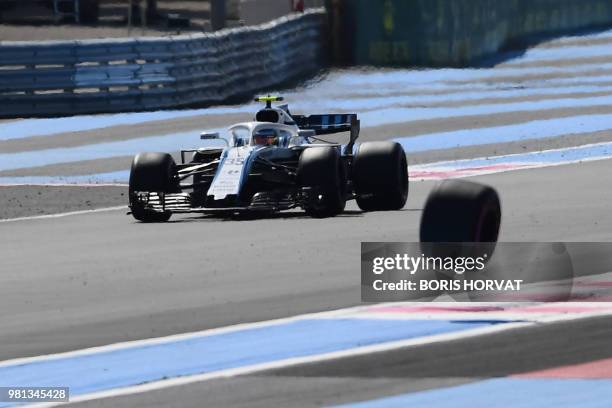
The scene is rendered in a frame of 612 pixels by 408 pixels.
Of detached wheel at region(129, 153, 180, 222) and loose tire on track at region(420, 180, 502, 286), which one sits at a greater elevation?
loose tire on track at region(420, 180, 502, 286)

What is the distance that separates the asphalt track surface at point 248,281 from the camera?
687cm

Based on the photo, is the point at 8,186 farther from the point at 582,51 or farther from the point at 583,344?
the point at 582,51

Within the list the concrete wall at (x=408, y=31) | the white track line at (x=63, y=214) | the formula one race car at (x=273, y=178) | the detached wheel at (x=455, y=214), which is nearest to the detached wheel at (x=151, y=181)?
the formula one race car at (x=273, y=178)

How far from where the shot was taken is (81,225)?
14.3 metres

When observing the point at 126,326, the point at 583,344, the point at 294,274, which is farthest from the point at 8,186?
the point at 583,344

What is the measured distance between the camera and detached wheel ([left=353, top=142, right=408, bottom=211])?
1402 cm

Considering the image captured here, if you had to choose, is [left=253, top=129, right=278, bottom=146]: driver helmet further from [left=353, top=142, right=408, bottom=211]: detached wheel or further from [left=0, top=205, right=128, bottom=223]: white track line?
[left=0, top=205, right=128, bottom=223]: white track line

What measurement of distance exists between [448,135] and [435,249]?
13.4m

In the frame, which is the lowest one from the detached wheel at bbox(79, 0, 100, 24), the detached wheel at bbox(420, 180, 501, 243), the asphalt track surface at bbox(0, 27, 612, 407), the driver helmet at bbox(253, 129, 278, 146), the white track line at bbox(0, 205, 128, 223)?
the white track line at bbox(0, 205, 128, 223)

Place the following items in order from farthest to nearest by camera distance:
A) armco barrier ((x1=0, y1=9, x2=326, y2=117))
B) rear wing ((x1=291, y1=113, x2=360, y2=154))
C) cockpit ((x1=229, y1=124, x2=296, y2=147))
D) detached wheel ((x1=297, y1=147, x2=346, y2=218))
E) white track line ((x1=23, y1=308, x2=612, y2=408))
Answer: armco barrier ((x1=0, y1=9, x2=326, y2=117)) < rear wing ((x1=291, y1=113, x2=360, y2=154)) < cockpit ((x1=229, y1=124, x2=296, y2=147)) < detached wheel ((x1=297, y1=147, x2=346, y2=218)) < white track line ((x1=23, y1=308, x2=612, y2=408))

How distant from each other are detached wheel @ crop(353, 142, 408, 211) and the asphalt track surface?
19 cm

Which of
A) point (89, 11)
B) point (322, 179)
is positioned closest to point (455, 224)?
point (322, 179)

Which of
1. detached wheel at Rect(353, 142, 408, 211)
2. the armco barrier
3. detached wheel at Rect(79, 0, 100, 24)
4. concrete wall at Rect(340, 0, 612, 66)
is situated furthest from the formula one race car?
detached wheel at Rect(79, 0, 100, 24)

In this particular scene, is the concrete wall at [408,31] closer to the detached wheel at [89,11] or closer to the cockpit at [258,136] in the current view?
the cockpit at [258,136]
